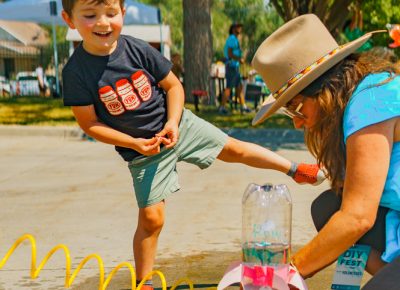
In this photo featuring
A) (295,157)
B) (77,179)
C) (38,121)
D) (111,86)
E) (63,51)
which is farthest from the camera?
(63,51)

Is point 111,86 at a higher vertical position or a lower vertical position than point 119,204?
higher

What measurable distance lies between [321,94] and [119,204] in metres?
3.94

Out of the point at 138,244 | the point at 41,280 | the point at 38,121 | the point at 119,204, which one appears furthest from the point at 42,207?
the point at 38,121

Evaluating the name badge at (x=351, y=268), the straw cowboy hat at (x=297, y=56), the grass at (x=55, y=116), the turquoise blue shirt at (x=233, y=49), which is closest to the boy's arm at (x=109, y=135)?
the straw cowboy hat at (x=297, y=56)

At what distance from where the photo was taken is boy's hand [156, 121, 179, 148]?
3.89m

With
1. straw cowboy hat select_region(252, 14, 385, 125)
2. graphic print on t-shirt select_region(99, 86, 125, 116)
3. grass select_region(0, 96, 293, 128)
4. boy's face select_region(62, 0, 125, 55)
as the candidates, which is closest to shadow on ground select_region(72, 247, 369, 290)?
graphic print on t-shirt select_region(99, 86, 125, 116)

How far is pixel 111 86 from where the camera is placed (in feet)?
12.7

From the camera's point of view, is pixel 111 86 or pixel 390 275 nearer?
pixel 390 275

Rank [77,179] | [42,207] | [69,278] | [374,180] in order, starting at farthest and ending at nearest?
[77,179] < [42,207] < [69,278] < [374,180]

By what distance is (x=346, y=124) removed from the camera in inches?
105

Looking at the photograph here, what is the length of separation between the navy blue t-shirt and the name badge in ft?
4.81

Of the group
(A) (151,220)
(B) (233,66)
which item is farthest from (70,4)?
(B) (233,66)

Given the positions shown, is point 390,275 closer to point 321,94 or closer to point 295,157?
point 321,94

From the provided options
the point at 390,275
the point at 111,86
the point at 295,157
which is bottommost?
the point at 295,157
